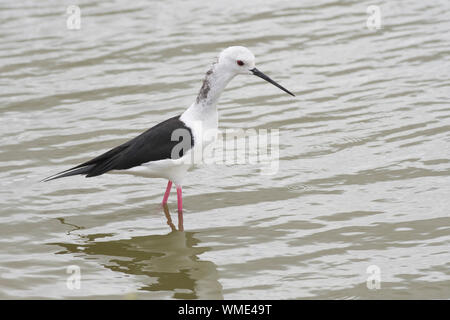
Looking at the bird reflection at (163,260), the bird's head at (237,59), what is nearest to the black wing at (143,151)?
the bird reflection at (163,260)

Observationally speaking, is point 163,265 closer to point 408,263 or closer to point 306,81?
point 408,263

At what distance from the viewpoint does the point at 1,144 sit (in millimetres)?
10695

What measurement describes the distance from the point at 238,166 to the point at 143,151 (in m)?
2.00

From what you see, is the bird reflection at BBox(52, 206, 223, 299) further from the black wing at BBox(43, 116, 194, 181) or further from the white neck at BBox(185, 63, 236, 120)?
the white neck at BBox(185, 63, 236, 120)

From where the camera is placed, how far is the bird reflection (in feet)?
24.3

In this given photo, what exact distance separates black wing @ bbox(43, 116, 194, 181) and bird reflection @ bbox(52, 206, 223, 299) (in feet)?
2.14

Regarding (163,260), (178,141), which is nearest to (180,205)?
(178,141)

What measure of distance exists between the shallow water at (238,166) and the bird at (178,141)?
24.2 inches

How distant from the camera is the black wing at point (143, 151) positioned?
838cm

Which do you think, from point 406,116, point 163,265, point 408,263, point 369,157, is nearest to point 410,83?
point 406,116

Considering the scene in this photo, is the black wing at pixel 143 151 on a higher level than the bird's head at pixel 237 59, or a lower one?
lower

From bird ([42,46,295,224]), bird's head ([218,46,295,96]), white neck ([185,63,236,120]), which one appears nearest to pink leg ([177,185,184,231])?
bird ([42,46,295,224])

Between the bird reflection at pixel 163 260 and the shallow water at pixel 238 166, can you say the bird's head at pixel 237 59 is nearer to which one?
the shallow water at pixel 238 166

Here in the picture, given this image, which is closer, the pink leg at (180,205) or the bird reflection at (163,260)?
the bird reflection at (163,260)
